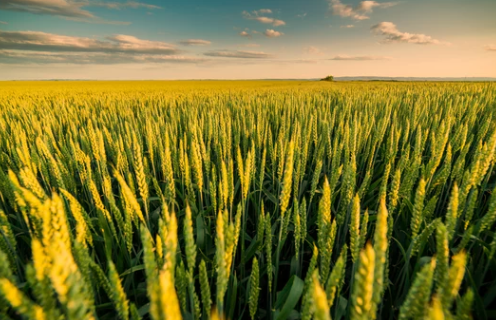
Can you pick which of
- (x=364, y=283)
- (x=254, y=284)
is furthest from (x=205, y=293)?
(x=364, y=283)

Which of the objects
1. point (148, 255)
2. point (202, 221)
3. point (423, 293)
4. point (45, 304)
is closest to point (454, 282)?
point (423, 293)

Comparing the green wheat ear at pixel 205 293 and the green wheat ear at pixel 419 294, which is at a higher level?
the green wheat ear at pixel 419 294

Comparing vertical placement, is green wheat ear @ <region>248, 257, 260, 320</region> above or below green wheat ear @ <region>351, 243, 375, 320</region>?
below

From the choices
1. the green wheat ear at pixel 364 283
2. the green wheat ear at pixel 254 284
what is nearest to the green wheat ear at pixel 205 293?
the green wheat ear at pixel 254 284

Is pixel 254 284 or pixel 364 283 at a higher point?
pixel 364 283

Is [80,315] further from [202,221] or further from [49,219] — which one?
[202,221]

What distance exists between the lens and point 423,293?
1.39 ft

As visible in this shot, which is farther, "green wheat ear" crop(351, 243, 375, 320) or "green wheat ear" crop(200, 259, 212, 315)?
"green wheat ear" crop(200, 259, 212, 315)

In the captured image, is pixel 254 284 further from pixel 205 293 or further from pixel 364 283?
pixel 364 283

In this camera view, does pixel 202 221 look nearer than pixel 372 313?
No

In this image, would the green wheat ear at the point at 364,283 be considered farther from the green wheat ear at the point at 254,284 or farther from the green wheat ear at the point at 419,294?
the green wheat ear at the point at 254,284

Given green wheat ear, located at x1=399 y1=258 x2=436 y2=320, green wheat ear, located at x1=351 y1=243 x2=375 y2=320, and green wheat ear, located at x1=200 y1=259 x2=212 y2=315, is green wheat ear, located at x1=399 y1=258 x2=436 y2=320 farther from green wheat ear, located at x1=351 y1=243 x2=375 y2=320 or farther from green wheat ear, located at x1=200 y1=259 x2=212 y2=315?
green wheat ear, located at x1=200 y1=259 x2=212 y2=315

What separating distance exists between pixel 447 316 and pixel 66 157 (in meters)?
2.13

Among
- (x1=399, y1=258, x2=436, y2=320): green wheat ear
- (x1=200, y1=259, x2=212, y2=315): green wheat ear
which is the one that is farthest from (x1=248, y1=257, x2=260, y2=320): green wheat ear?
(x1=399, y1=258, x2=436, y2=320): green wheat ear
